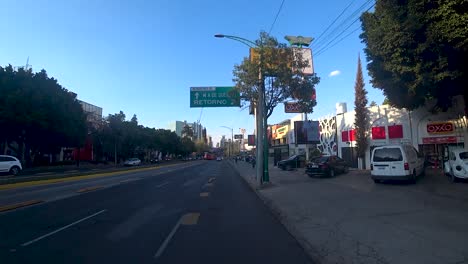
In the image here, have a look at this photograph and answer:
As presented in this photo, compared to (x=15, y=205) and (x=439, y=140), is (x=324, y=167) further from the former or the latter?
(x=15, y=205)

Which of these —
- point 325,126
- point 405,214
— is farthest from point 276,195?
point 325,126

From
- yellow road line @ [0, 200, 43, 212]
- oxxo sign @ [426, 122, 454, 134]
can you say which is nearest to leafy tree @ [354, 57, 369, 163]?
oxxo sign @ [426, 122, 454, 134]

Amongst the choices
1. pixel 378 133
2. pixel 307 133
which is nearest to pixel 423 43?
pixel 378 133

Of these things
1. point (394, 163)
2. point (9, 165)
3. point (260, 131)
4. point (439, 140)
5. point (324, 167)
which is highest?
point (260, 131)

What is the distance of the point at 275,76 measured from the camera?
2117 cm

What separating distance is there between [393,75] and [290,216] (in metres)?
11.3

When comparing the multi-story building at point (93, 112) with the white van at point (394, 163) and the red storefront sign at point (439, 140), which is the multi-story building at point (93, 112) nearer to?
the red storefront sign at point (439, 140)

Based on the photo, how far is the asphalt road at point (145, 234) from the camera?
6.84 m

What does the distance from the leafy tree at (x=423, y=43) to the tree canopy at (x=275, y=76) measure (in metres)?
3.95

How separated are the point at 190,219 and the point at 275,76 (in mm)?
12278

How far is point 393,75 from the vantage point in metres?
18.9

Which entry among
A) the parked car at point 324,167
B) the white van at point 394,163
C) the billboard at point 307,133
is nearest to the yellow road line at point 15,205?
the white van at point 394,163

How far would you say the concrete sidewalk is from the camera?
6.62m

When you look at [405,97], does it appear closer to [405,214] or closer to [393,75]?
[393,75]
